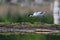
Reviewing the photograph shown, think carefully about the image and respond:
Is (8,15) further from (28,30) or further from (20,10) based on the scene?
(28,30)

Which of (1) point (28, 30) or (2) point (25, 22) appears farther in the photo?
(2) point (25, 22)

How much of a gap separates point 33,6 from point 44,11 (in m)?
0.31

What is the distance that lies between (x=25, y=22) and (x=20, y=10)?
41 cm

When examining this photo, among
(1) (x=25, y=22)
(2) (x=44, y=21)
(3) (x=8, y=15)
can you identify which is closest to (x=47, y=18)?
(2) (x=44, y=21)

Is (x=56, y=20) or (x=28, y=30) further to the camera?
(x=56, y=20)

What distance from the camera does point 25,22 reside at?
652 cm

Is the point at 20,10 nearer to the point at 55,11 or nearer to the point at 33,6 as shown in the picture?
the point at 33,6

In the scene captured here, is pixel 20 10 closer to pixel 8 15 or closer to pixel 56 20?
pixel 8 15

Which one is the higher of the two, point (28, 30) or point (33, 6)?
point (33, 6)

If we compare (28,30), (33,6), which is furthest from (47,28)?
(33,6)

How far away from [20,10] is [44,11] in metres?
0.60

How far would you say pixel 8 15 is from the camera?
674 cm

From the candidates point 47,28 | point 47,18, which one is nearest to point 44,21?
point 47,18

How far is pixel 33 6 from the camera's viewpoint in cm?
680
